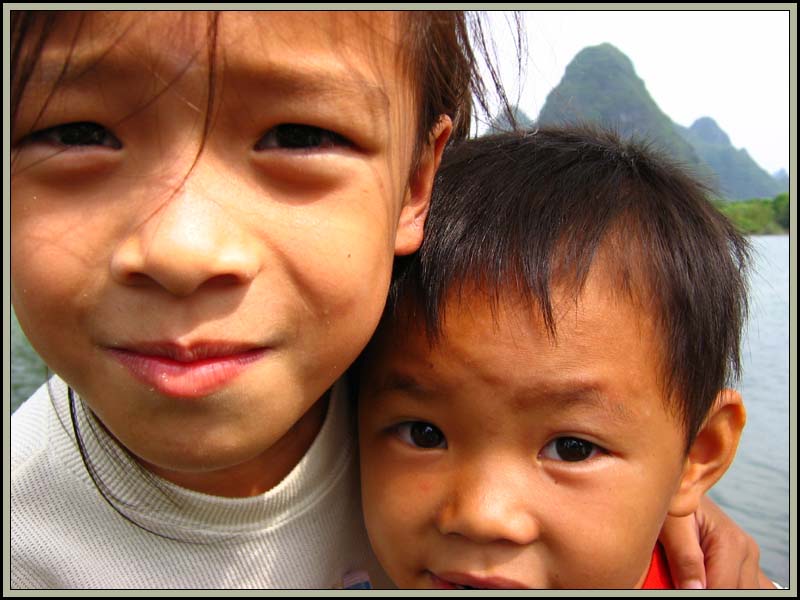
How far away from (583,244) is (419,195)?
276 millimetres

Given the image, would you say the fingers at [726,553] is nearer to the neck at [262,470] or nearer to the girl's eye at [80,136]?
the neck at [262,470]

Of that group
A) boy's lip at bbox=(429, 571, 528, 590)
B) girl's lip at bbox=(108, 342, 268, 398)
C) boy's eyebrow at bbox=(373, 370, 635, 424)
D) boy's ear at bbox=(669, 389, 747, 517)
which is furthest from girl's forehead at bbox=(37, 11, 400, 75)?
boy's ear at bbox=(669, 389, 747, 517)

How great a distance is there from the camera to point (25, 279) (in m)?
0.88

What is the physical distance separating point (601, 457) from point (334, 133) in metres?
0.65

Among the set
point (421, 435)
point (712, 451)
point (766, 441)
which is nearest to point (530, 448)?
point (421, 435)

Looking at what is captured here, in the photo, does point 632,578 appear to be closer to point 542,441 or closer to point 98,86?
point 542,441

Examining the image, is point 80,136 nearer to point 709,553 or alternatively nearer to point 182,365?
point 182,365

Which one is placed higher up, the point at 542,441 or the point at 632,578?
the point at 542,441

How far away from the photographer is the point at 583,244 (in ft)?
3.72

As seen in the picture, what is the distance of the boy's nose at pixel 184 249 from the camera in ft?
2.57

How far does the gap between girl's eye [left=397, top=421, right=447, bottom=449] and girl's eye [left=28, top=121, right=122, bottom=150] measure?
643 mm

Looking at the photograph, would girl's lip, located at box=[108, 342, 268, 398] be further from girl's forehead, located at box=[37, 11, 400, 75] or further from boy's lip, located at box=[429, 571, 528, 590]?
boy's lip, located at box=[429, 571, 528, 590]

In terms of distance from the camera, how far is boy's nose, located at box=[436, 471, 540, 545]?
108 cm

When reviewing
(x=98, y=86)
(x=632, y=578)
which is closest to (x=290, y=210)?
(x=98, y=86)
